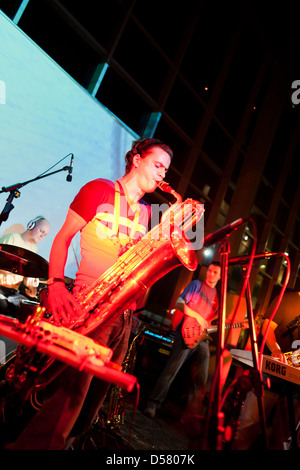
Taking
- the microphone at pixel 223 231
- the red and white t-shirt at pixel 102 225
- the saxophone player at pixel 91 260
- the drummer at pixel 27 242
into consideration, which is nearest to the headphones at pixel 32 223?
the drummer at pixel 27 242

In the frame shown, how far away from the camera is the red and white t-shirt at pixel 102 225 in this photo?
6.91 feet

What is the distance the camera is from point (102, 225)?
2.21 m

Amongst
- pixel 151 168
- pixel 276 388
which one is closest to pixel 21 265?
pixel 151 168

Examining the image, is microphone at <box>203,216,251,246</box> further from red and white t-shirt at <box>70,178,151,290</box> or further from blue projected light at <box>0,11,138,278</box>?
blue projected light at <box>0,11,138,278</box>

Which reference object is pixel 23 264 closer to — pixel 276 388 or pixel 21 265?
pixel 21 265

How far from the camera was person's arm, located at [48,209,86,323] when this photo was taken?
1.82 metres

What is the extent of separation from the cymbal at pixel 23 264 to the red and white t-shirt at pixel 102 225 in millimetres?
1168

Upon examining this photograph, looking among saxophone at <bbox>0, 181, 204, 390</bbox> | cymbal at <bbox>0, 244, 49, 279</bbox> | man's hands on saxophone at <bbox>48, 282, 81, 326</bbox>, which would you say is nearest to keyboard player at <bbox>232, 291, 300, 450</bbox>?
saxophone at <bbox>0, 181, 204, 390</bbox>

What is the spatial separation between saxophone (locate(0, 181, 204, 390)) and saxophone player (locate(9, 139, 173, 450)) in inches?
2.6

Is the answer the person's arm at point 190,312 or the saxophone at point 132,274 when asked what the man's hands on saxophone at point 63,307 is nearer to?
the saxophone at point 132,274

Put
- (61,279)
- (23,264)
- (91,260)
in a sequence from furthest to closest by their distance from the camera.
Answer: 1. (23,264)
2. (91,260)
3. (61,279)

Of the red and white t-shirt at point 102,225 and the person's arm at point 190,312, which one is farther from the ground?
the red and white t-shirt at point 102,225

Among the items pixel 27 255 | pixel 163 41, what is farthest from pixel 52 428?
pixel 163 41

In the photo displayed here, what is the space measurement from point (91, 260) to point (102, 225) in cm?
29
